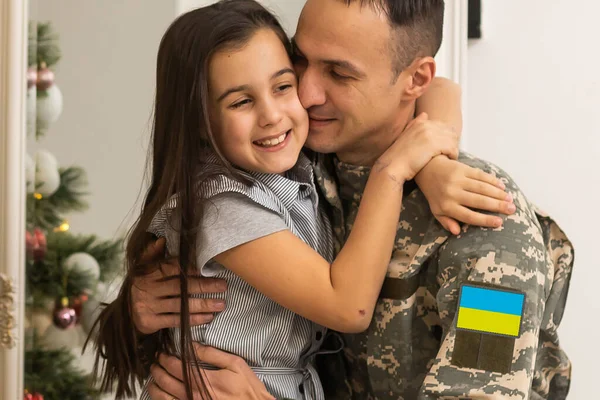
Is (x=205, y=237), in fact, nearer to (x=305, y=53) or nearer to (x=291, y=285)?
(x=291, y=285)

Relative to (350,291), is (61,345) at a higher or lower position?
lower

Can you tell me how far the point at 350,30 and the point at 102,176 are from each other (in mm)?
1311

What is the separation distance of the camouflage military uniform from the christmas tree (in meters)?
1.00

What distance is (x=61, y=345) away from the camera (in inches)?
94.9

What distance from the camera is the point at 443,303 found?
142cm

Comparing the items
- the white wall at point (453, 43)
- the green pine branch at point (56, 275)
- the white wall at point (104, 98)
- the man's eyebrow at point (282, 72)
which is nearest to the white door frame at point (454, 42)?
the white wall at point (453, 43)

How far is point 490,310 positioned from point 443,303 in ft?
0.27

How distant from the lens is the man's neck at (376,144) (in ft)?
5.31

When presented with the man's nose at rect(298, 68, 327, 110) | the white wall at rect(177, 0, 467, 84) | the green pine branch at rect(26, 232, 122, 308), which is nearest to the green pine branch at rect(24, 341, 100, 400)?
the green pine branch at rect(26, 232, 122, 308)

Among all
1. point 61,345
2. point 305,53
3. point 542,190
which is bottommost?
point 61,345

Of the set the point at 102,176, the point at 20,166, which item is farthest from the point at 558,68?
the point at 20,166

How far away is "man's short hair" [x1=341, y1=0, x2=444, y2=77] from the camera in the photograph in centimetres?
153

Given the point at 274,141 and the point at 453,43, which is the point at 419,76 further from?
the point at 453,43

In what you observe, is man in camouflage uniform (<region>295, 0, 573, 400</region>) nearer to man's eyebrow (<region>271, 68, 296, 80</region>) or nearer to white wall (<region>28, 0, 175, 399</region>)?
man's eyebrow (<region>271, 68, 296, 80</region>)
